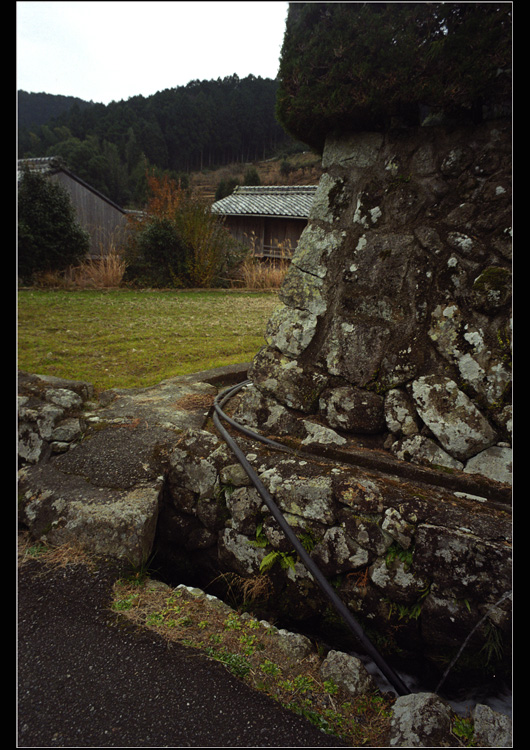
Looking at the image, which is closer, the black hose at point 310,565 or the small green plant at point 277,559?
the black hose at point 310,565

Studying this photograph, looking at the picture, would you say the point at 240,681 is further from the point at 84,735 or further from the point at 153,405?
the point at 153,405

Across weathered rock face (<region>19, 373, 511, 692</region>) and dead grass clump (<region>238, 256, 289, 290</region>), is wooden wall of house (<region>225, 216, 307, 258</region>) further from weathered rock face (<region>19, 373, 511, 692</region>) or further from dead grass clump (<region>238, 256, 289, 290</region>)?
weathered rock face (<region>19, 373, 511, 692</region>)

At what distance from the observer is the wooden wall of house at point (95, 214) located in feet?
62.3

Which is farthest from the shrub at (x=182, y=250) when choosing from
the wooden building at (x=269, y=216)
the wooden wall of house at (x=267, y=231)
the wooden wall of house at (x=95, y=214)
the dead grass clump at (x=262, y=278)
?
the wooden wall of house at (x=95, y=214)

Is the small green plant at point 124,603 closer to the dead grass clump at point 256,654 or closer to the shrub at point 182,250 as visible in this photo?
the dead grass clump at point 256,654

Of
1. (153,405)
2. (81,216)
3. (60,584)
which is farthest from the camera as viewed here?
(81,216)

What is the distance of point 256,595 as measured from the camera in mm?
2068

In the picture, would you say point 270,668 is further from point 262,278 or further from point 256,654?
point 262,278

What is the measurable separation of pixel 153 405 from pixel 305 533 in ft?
6.08

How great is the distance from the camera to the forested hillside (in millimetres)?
43719

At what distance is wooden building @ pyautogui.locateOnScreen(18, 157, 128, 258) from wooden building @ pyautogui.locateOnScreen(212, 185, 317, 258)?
17.0 feet

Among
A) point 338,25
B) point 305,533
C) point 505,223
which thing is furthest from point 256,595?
point 338,25

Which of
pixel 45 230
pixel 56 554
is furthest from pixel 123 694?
pixel 45 230

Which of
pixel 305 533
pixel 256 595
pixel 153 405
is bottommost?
pixel 256 595
